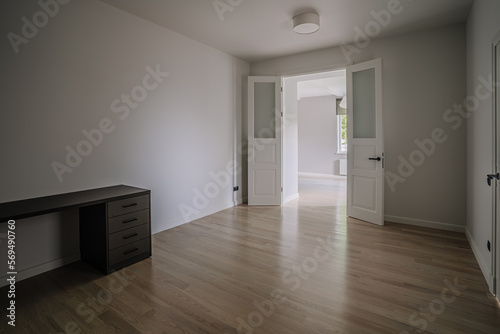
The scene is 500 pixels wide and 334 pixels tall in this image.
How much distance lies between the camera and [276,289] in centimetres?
221

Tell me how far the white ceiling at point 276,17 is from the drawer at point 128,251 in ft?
8.39

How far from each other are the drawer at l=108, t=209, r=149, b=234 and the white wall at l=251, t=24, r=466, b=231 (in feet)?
11.1

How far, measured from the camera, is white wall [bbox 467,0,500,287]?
7.59 ft

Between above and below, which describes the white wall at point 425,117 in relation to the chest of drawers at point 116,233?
above

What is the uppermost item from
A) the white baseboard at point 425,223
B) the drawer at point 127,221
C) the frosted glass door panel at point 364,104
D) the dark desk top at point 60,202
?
the frosted glass door panel at point 364,104

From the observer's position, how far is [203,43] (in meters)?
4.20

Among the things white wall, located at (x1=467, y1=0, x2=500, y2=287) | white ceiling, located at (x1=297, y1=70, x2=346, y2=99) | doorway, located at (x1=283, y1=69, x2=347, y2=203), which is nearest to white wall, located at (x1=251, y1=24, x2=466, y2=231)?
white wall, located at (x1=467, y1=0, x2=500, y2=287)

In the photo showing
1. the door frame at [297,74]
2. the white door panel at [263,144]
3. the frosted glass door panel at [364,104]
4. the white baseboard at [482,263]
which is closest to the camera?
the white baseboard at [482,263]

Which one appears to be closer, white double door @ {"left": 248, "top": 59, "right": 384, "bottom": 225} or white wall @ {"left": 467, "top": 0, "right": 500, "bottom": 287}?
white wall @ {"left": 467, "top": 0, "right": 500, "bottom": 287}

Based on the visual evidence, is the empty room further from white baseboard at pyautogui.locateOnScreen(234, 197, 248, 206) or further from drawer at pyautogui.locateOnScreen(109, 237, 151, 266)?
white baseboard at pyautogui.locateOnScreen(234, 197, 248, 206)

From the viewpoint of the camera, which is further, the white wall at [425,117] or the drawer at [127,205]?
the white wall at [425,117]

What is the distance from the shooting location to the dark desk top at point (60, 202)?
2.00 metres

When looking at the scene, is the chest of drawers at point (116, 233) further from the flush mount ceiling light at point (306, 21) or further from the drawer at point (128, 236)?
the flush mount ceiling light at point (306, 21)

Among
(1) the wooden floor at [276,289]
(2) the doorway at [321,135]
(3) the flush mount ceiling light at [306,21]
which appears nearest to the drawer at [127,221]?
(1) the wooden floor at [276,289]
